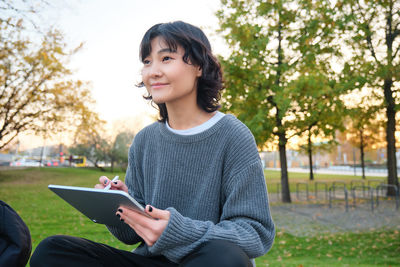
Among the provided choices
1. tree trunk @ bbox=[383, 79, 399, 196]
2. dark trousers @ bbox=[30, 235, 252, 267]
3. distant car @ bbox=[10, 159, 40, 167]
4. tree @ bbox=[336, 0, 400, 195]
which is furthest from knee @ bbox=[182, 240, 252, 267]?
distant car @ bbox=[10, 159, 40, 167]

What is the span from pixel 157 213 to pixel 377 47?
51.5ft

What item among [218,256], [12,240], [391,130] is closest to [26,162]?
[391,130]

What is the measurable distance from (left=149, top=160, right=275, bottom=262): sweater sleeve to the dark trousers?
6cm

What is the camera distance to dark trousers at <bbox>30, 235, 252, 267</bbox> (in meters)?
1.37

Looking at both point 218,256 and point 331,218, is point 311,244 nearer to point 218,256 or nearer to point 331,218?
point 331,218

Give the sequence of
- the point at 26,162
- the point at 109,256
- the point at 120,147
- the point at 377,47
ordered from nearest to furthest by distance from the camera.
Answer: the point at 109,256, the point at 377,47, the point at 120,147, the point at 26,162

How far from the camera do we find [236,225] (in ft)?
5.26

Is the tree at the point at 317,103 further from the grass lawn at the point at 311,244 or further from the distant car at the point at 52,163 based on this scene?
the distant car at the point at 52,163

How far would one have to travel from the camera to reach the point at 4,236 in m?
1.83

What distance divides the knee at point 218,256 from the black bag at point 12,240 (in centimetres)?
94

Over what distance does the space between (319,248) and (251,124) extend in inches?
216

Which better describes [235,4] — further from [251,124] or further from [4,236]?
[4,236]

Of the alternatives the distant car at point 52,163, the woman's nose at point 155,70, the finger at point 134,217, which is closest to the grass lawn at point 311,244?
the woman's nose at point 155,70

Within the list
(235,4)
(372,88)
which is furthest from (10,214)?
(372,88)
